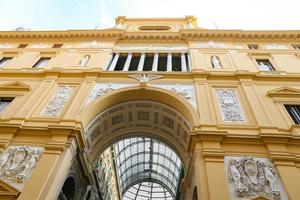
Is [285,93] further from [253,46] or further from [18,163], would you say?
[18,163]

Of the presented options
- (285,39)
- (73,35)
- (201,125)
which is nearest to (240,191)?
(201,125)

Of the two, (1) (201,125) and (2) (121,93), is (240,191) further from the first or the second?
(2) (121,93)

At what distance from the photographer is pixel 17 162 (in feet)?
37.2

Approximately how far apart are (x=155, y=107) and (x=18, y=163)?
806 cm

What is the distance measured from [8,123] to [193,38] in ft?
48.3

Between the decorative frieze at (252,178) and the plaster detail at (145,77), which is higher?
the plaster detail at (145,77)

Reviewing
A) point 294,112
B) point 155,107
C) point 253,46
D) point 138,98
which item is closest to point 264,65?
point 253,46

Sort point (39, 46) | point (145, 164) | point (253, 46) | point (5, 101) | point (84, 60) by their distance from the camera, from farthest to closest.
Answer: point (145, 164) → point (39, 46) → point (253, 46) → point (84, 60) → point (5, 101)

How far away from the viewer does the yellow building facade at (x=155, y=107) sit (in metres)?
10.7

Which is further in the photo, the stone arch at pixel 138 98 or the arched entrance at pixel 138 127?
the arched entrance at pixel 138 127

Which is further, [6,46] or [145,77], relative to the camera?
[6,46]

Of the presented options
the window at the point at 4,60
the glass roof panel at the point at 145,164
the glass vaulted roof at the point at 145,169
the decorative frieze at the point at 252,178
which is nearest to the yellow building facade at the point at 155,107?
the decorative frieze at the point at 252,178

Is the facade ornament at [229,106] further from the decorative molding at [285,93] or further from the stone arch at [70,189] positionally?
the stone arch at [70,189]

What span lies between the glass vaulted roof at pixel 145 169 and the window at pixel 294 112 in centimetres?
1631
